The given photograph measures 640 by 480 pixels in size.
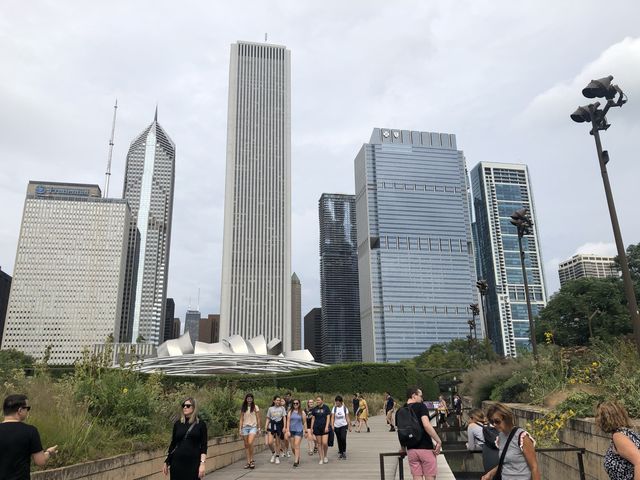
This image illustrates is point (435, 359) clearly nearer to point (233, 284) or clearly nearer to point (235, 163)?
point (233, 284)

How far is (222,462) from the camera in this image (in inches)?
398

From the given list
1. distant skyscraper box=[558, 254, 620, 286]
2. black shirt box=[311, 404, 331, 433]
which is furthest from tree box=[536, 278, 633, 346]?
distant skyscraper box=[558, 254, 620, 286]

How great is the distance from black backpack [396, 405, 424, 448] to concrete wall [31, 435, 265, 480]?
3.71 metres

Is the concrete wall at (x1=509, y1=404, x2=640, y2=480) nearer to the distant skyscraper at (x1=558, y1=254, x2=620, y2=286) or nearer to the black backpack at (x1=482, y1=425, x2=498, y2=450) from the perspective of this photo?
the black backpack at (x1=482, y1=425, x2=498, y2=450)

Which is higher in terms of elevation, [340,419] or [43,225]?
[43,225]

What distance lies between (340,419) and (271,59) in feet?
412

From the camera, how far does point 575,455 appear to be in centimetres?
742

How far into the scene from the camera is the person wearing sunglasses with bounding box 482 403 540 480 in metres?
4.12

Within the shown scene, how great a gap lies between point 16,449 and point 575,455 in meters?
7.81

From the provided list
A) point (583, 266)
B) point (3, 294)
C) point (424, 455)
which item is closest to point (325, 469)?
point (424, 455)

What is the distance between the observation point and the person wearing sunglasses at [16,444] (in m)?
3.70

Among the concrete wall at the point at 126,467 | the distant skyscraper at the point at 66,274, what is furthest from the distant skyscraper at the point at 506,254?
the concrete wall at the point at 126,467

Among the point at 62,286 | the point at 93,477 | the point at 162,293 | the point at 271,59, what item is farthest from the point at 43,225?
the point at 93,477

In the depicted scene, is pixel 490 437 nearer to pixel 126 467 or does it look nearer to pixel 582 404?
pixel 582 404
